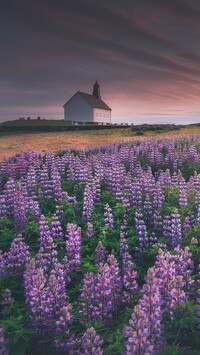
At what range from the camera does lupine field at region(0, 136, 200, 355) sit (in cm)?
319

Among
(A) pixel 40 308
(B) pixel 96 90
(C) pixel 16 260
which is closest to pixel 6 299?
(A) pixel 40 308

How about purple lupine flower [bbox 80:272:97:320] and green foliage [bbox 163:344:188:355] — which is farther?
purple lupine flower [bbox 80:272:97:320]

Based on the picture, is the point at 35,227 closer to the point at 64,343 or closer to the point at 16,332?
the point at 16,332

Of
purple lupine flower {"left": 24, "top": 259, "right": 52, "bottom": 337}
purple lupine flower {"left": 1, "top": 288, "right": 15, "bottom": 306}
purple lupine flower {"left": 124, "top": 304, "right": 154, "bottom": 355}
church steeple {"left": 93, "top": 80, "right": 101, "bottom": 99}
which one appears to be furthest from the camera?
church steeple {"left": 93, "top": 80, "right": 101, "bottom": 99}

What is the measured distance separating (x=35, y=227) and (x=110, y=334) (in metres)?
3.12

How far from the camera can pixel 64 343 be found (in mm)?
3246

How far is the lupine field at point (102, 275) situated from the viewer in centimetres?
319

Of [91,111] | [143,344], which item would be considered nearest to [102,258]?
[143,344]

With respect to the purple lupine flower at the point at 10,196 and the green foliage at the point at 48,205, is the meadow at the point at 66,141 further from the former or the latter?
the green foliage at the point at 48,205

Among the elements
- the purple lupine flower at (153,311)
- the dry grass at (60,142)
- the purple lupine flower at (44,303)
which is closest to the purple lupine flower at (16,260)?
the purple lupine flower at (44,303)

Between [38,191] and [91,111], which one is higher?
[91,111]

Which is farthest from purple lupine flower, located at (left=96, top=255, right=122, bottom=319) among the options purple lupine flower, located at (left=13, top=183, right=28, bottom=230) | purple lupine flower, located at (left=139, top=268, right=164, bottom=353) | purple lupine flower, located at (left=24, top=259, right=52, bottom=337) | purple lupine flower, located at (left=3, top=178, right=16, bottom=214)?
purple lupine flower, located at (left=3, top=178, right=16, bottom=214)

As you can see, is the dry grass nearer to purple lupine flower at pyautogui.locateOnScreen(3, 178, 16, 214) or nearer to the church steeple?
purple lupine flower at pyautogui.locateOnScreen(3, 178, 16, 214)

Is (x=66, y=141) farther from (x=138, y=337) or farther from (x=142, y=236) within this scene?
Result: (x=138, y=337)
